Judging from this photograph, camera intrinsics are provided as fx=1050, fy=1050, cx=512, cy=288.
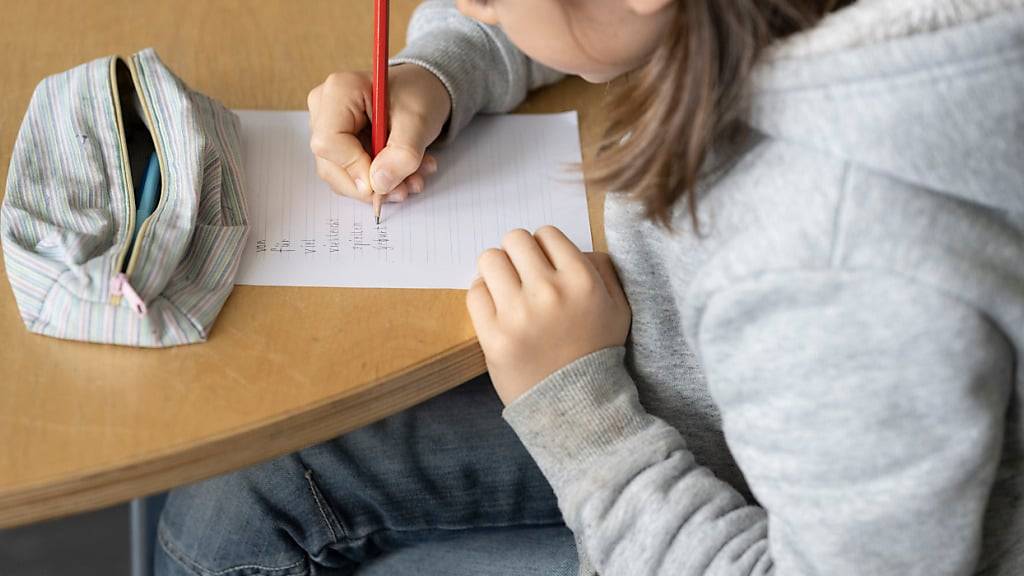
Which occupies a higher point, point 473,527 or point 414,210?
point 414,210

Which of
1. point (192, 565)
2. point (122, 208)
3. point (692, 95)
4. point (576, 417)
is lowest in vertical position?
point (192, 565)

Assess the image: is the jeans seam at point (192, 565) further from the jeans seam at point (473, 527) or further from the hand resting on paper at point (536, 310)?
the hand resting on paper at point (536, 310)

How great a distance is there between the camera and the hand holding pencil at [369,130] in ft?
2.46

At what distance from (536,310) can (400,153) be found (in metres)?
0.16

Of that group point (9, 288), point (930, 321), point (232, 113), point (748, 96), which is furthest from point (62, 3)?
point (930, 321)

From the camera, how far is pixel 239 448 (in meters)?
0.61

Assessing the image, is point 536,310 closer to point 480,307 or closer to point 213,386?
point 480,307

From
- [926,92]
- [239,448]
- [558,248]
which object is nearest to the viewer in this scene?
[926,92]

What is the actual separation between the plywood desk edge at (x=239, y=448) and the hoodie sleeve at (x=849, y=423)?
0.16 m

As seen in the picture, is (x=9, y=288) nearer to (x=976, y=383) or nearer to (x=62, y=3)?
(x=62, y=3)

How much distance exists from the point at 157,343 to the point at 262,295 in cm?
8

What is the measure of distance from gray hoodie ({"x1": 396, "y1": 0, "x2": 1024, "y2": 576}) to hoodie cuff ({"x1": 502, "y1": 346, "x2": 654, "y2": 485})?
0.31 feet

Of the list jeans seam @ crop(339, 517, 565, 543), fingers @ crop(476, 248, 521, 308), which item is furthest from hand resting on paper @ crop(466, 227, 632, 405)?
jeans seam @ crop(339, 517, 565, 543)

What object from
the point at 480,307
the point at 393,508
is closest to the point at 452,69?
the point at 480,307
